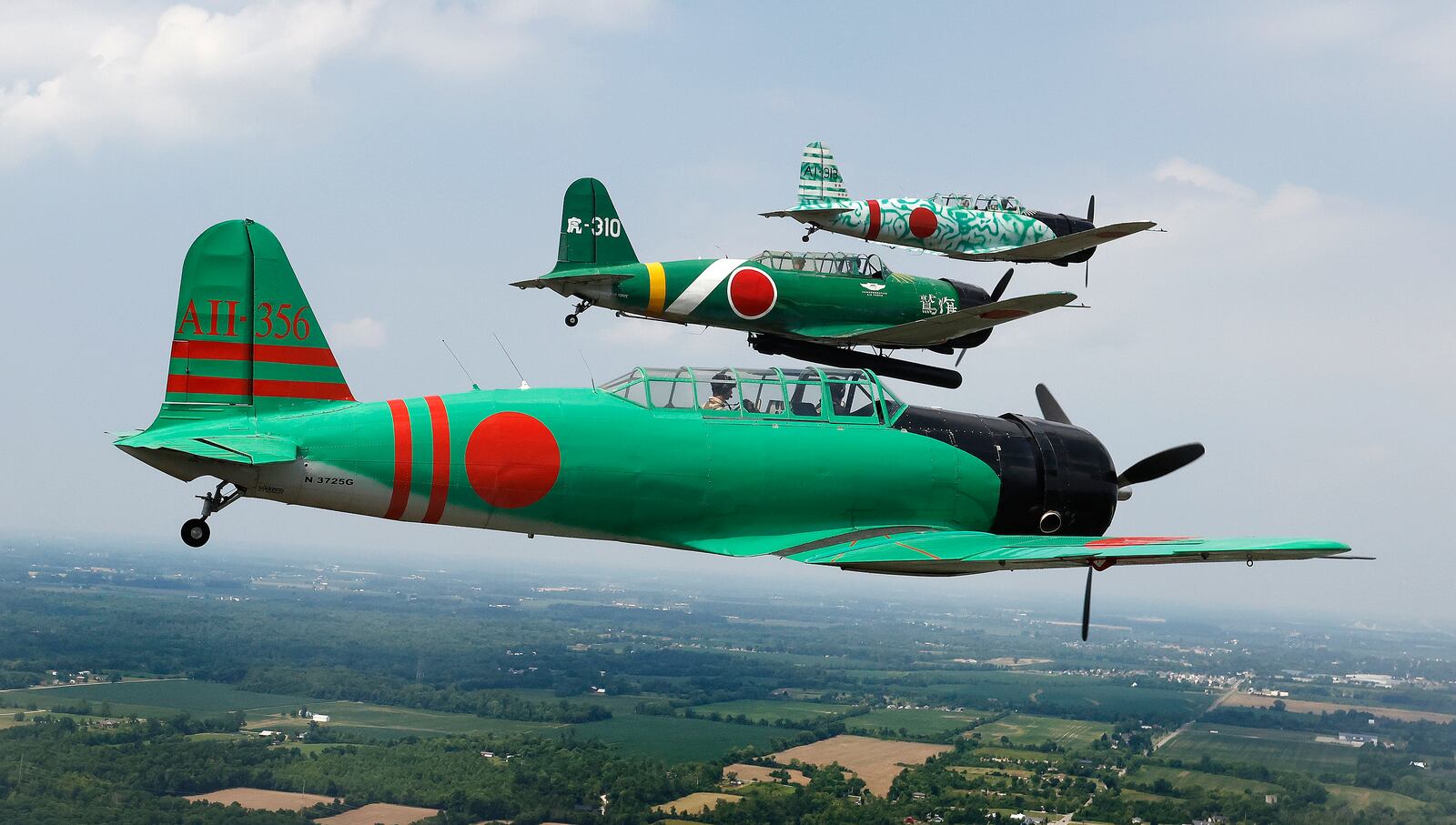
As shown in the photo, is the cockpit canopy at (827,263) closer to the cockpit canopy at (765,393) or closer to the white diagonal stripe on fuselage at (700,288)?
the white diagonal stripe on fuselage at (700,288)

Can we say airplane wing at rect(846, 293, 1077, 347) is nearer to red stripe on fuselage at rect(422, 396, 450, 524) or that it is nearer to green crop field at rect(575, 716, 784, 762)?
red stripe on fuselage at rect(422, 396, 450, 524)

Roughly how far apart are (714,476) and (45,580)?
5706 inches

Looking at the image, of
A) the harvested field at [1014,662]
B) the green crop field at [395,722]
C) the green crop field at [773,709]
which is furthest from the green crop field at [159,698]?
the harvested field at [1014,662]

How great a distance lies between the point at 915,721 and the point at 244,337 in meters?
68.7

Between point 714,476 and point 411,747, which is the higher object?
point 714,476

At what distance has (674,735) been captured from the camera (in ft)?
206

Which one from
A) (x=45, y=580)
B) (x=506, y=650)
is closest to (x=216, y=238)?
(x=506, y=650)

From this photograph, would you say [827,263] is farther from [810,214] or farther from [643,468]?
[643,468]

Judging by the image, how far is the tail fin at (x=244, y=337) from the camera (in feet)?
41.0

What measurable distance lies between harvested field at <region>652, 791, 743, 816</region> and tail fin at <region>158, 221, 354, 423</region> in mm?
34507

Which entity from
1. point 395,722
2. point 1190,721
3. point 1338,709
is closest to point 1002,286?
point 395,722

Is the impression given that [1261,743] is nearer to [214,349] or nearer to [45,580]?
[214,349]

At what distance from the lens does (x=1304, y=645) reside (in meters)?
173

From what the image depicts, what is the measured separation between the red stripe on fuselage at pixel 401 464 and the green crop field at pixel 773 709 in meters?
63.2
